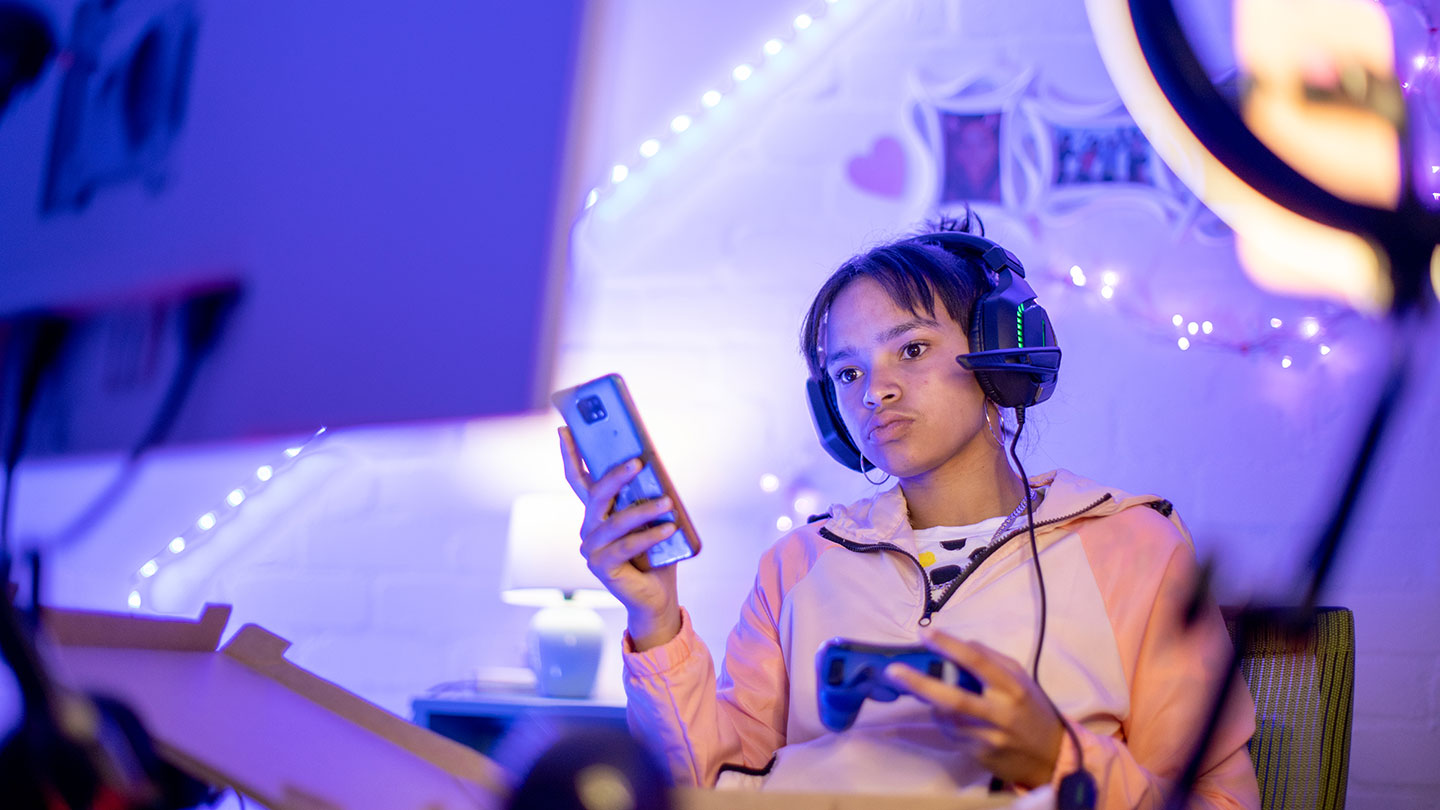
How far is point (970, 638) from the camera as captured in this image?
0.93 meters

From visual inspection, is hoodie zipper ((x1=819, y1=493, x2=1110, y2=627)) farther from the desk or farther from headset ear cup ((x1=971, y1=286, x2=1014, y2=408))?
the desk

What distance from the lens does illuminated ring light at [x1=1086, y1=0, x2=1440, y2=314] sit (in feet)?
1.12

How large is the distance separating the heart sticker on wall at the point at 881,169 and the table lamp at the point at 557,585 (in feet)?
2.47

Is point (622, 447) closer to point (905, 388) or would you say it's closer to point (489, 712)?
point (905, 388)

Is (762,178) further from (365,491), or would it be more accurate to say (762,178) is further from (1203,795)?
(1203,795)

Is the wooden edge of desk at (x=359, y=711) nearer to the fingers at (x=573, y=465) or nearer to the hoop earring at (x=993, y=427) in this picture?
the fingers at (x=573, y=465)

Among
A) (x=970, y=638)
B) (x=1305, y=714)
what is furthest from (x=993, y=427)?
(x=1305, y=714)

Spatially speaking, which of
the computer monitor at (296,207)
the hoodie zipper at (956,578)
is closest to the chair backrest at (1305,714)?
the hoodie zipper at (956,578)

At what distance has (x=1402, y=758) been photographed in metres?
1.55

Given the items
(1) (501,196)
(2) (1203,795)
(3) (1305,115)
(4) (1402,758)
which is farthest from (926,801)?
(1) (501,196)

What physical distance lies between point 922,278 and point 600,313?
0.96 meters

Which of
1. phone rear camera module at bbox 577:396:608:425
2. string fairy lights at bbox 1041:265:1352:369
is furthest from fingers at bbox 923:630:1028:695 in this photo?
string fairy lights at bbox 1041:265:1352:369

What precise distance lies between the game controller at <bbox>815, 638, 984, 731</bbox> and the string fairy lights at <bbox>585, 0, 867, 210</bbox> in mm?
1450

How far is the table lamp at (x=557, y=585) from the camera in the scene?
1.65m
